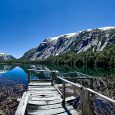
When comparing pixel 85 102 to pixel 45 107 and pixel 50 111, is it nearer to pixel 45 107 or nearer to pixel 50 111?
pixel 50 111

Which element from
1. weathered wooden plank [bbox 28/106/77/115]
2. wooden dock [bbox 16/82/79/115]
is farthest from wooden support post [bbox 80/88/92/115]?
weathered wooden plank [bbox 28/106/77/115]

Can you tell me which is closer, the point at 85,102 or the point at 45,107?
the point at 85,102

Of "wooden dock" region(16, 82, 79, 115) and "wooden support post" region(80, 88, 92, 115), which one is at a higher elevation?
"wooden support post" region(80, 88, 92, 115)

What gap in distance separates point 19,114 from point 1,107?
8896 millimetres

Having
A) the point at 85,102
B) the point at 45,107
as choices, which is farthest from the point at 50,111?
the point at 85,102

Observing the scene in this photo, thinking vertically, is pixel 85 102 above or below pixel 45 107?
above

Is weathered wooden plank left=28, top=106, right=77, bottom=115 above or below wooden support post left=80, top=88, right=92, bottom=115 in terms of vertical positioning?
below

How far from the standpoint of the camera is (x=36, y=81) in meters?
23.4

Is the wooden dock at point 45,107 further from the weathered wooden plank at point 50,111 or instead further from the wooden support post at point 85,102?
the wooden support post at point 85,102

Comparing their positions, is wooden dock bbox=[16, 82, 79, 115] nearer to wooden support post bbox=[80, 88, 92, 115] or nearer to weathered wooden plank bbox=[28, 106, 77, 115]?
weathered wooden plank bbox=[28, 106, 77, 115]

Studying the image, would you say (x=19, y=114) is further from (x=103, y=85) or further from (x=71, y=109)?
(x=103, y=85)

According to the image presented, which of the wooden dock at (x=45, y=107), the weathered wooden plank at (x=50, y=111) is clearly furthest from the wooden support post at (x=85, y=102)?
the weathered wooden plank at (x=50, y=111)

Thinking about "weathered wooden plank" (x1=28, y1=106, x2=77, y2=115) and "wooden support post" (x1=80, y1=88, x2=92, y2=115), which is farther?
"weathered wooden plank" (x1=28, y1=106, x2=77, y2=115)

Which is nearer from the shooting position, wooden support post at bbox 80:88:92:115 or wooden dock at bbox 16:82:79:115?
wooden support post at bbox 80:88:92:115
